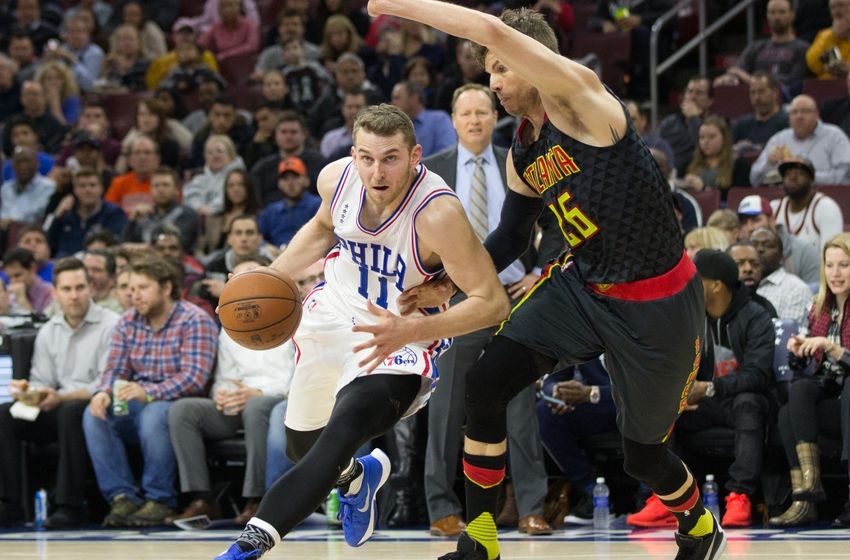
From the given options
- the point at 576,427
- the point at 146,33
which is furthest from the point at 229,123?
the point at 576,427

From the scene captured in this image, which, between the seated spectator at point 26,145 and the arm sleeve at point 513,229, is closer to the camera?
the arm sleeve at point 513,229

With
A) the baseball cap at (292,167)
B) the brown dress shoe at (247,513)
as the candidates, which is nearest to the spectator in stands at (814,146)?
the baseball cap at (292,167)

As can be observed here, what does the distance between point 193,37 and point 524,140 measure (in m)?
10.9

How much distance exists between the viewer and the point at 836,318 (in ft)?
26.1

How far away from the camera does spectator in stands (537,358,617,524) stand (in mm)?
8164

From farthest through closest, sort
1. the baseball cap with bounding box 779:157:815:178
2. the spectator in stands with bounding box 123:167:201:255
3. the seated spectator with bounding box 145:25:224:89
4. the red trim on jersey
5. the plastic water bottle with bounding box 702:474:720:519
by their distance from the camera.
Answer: the seated spectator with bounding box 145:25:224:89 → the spectator in stands with bounding box 123:167:201:255 → the baseball cap with bounding box 779:157:815:178 → the plastic water bottle with bounding box 702:474:720:519 → the red trim on jersey

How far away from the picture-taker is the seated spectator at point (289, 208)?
11.0m

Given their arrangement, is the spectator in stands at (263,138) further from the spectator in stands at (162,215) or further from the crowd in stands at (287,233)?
the spectator in stands at (162,215)

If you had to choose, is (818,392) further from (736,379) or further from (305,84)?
(305,84)

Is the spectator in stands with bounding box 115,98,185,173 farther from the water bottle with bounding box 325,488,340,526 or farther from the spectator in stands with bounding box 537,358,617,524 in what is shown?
the spectator in stands with bounding box 537,358,617,524

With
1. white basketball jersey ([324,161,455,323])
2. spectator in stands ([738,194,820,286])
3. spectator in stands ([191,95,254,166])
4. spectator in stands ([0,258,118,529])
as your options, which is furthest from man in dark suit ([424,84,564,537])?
spectator in stands ([191,95,254,166])

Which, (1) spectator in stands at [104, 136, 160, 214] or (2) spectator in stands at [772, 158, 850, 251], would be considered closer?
(2) spectator in stands at [772, 158, 850, 251]

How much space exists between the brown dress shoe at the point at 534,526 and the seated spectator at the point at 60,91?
9.09m

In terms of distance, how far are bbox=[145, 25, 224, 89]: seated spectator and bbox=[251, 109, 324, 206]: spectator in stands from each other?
3.43m
